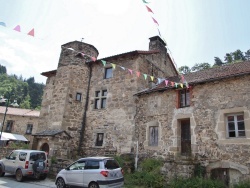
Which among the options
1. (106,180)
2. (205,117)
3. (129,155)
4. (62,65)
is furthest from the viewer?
(62,65)

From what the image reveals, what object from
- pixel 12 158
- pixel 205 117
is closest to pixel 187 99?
pixel 205 117

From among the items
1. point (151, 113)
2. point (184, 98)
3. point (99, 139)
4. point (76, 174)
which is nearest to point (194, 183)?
point (184, 98)

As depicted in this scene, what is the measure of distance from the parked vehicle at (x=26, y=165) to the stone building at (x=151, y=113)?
267cm

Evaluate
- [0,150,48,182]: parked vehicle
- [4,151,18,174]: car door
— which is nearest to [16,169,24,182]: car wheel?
[0,150,48,182]: parked vehicle

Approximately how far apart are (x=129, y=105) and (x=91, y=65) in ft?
17.6

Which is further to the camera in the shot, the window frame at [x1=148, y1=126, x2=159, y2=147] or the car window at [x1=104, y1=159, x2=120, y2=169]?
the window frame at [x1=148, y1=126, x2=159, y2=147]

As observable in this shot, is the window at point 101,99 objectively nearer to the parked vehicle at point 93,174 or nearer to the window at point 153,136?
the window at point 153,136

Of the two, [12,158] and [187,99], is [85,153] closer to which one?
[12,158]

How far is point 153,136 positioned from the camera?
39.9 feet

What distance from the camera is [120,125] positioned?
13.3 metres

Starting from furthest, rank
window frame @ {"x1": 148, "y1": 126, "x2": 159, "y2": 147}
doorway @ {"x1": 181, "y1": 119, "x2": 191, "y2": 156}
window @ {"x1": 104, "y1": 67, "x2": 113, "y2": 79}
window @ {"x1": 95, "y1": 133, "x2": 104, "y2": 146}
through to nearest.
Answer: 1. window @ {"x1": 104, "y1": 67, "x2": 113, "y2": 79}
2. window @ {"x1": 95, "y1": 133, "x2": 104, "y2": 146}
3. window frame @ {"x1": 148, "y1": 126, "x2": 159, "y2": 147}
4. doorway @ {"x1": 181, "y1": 119, "x2": 191, "y2": 156}

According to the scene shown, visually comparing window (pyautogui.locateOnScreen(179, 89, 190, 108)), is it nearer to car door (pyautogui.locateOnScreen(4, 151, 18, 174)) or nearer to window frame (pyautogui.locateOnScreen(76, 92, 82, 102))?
window frame (pyautogui.locateOnScreen(76, 92, 82, 102))

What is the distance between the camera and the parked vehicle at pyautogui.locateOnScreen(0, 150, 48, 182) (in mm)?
9664

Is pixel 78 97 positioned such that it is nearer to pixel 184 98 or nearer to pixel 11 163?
pixel 11 163
